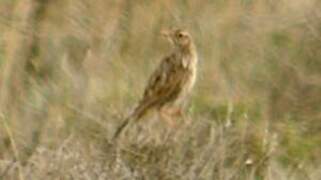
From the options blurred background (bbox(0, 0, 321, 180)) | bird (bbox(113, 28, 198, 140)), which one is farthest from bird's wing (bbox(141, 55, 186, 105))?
blurred background (bbox(0, 0, 321, 180))

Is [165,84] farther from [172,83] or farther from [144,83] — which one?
[144,83]

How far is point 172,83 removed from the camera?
867 centimetres

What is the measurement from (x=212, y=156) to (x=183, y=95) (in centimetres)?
92

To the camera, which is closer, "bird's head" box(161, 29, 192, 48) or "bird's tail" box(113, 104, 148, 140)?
"bird's tail" box(113, 104, 148, 140)

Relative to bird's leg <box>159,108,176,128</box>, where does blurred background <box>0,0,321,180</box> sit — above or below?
below

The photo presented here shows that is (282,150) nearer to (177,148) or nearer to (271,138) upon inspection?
(271,138)

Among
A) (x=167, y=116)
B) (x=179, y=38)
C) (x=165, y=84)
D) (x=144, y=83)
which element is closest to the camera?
(x=167, y=116)

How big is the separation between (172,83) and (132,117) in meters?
0.57

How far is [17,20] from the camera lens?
10883mm

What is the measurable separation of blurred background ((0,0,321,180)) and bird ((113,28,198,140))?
0.14m

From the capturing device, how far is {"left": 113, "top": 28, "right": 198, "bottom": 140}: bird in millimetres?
8531

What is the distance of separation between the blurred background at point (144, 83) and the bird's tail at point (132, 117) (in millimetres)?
56

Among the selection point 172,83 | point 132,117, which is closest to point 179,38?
point 172,83

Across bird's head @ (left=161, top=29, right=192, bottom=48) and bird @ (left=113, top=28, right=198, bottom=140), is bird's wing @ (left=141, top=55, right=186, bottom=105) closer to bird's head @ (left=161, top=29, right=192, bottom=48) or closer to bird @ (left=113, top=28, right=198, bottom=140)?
bird @ (left=113, top=28, right=198, bottom=140)
